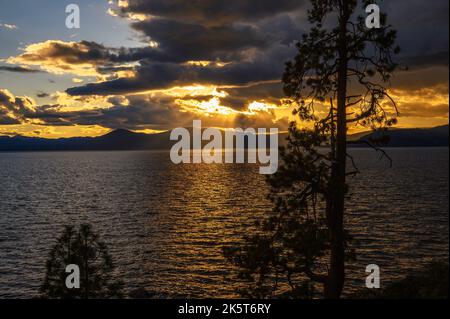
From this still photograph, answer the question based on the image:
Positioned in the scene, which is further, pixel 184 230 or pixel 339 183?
pixel 184 230

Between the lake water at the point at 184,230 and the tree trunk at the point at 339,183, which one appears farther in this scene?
the lake water at the point at 184,230

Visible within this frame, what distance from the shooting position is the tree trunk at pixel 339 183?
17.0 metres

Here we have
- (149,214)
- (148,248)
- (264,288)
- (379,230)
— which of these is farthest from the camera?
(149,214)

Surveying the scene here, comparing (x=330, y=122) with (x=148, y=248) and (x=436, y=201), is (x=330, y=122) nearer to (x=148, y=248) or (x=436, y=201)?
(x=148, y=248)

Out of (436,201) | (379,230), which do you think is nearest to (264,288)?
(379,230)

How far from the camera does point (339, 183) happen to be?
16.8m

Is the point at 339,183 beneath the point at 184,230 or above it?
above

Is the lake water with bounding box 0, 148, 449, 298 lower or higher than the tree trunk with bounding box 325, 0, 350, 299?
lower

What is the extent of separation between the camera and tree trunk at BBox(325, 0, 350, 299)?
16969 mm

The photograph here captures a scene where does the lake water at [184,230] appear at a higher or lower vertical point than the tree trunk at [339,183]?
lower
